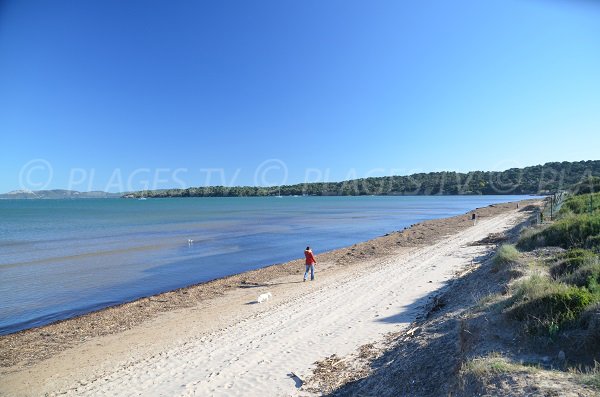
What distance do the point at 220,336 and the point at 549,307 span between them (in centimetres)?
745

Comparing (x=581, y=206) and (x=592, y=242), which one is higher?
(x=581, y=206)

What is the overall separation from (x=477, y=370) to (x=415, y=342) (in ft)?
7.50

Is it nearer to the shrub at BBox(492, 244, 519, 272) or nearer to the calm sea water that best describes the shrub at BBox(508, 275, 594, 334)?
the shrub at BBox(492, 244, 519, 272)

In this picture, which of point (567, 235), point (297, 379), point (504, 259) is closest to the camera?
point (297, 379)

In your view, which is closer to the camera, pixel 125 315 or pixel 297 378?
pixel 297 378

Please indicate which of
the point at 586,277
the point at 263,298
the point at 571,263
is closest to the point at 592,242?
the point at 571,263

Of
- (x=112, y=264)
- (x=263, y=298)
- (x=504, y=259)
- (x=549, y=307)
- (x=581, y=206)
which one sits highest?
(x=581, y=206)

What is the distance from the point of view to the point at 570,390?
133 inches

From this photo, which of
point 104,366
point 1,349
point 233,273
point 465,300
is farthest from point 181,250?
point 465,300

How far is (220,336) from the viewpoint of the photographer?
966 cm

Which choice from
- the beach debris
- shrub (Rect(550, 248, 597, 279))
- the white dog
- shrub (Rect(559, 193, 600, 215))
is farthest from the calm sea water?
shrub (Rect(559, 193, 600, 215))

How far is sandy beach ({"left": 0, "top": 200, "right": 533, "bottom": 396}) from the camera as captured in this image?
717 cm

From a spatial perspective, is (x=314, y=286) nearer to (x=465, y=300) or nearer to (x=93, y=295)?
(x=465, y=300)

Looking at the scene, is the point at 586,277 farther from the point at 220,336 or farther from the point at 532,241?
the point at 220,336
